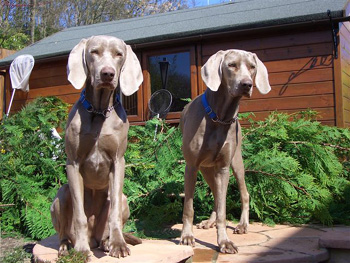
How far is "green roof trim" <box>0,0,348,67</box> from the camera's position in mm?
7860

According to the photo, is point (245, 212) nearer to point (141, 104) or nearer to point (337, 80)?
point (337, 80)

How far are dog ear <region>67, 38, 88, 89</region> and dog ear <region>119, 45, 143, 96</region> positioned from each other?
10.8 inches

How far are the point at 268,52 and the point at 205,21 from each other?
6.88 feet

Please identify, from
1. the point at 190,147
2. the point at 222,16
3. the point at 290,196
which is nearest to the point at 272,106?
the point at 222,16

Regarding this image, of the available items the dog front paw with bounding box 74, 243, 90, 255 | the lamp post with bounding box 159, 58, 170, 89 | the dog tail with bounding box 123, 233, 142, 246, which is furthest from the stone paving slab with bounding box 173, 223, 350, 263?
the lamp post with bounding box 159, 58, 170, 89

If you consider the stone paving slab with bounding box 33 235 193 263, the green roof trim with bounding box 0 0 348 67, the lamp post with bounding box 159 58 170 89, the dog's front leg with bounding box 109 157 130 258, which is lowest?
the stone paving slab with bounding box 33 235 193 263

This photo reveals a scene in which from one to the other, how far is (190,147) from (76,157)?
123cm

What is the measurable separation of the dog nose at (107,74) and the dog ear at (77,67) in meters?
0.23

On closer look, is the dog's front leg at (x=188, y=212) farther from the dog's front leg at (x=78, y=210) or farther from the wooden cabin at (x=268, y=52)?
the wooden cabin at (x=268, y=52)

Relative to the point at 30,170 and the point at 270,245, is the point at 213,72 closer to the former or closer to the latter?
the point at 270,245

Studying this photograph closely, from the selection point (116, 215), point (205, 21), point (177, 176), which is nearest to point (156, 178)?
point (177, 176)

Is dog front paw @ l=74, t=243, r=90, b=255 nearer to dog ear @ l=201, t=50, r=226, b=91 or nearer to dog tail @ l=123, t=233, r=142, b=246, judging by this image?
dog tail @ l=123, t=233, r=142, b=246

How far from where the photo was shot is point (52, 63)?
10.8 metres

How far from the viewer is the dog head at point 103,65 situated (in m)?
2.73
